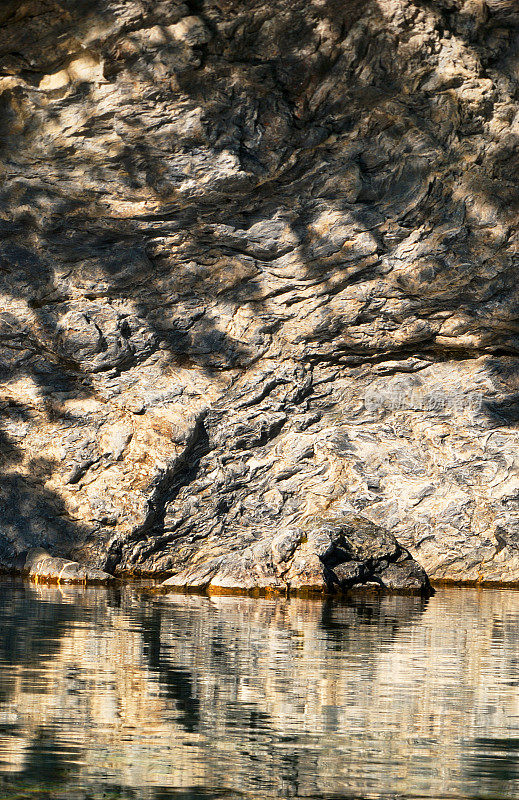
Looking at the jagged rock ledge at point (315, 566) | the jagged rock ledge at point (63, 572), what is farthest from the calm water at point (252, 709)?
Result: the jagged rock ledge at point (63, 572)

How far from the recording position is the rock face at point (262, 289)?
34.0 feet

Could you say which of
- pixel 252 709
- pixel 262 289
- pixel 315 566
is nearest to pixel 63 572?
pixel 315 566

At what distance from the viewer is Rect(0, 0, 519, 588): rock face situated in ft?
34.0

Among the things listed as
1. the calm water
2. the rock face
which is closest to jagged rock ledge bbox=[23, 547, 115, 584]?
the rock face

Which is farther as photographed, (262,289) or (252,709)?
(262,289)

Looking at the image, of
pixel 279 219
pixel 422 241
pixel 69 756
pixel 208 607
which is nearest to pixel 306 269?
pixel 279 219

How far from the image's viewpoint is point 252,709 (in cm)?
367

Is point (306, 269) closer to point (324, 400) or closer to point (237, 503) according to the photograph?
point (324, 400)

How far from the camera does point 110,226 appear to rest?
1174 centimetres

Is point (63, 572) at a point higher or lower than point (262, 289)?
lower

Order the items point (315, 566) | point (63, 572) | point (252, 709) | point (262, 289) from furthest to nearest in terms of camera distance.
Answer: point (262, 289)
point (63, 572)
point (315, 566)
point (252, 709)

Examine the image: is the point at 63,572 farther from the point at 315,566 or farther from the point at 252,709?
the point at 252,709

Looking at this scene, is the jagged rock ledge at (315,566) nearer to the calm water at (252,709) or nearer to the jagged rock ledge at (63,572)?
the jagged rock ledge at (63,572)

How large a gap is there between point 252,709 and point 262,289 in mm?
9224
